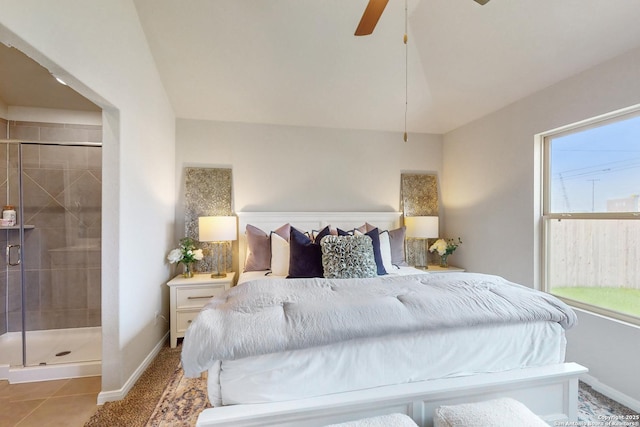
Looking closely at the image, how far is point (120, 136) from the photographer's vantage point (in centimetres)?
185

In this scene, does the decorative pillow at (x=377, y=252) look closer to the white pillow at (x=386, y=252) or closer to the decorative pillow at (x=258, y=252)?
the white pillow at (x=386, y=252)

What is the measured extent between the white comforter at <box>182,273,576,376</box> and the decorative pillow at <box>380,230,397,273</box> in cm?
98

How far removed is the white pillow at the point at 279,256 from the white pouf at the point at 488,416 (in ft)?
5.65

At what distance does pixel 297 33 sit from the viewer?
2393 mm

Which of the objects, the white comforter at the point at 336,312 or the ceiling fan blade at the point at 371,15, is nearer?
the white comforter at the point at 336,312

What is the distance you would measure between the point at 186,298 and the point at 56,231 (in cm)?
155

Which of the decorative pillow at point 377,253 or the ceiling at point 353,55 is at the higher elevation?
the ceiling at point 353,55

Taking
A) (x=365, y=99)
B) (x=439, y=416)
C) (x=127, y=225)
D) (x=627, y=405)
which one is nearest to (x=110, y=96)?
(x=127, y=225)

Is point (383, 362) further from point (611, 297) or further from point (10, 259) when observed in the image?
point (10, 259)

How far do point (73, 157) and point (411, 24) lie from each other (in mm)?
3570

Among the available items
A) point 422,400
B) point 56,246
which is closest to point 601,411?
point 422,400

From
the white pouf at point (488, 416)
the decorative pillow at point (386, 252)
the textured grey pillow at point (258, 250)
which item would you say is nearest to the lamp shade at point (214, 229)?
the textured grey pillow at point (258, 250)

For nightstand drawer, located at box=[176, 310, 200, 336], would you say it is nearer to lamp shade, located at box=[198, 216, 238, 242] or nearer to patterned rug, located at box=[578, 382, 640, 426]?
lamp shade, located at box=[198, 216, 238, 242]

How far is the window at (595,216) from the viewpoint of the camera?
1935 millimetres
